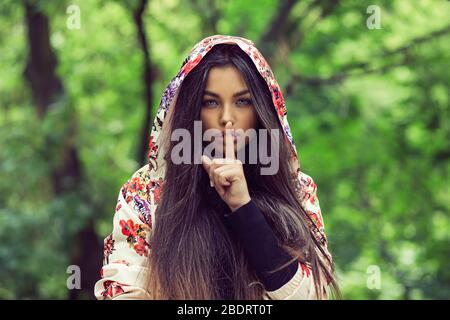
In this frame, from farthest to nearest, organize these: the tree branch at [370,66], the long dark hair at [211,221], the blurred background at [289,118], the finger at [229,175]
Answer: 1. the tree branch at [370,66]
2. the blurred background at [289,118]
3. the long dark hair at [211,221]
4. the finger at [229,175]

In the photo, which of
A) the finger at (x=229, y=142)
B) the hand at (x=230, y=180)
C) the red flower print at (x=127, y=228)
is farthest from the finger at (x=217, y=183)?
the red flower print at (x=127, y=228)

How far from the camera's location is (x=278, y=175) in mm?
2424

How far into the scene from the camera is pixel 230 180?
2.14 m

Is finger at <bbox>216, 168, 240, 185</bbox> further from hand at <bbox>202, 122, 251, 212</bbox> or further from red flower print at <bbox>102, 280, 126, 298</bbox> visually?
red flower print at <bbox>102, 280, 126, 298</bbox>

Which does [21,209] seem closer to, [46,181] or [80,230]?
[46,181]

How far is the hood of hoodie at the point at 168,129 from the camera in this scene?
240 centimetres

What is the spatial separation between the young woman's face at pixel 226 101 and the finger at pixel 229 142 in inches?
0.7

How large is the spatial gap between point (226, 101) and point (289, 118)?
5.73m

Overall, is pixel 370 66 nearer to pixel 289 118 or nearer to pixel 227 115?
pixel 289 118

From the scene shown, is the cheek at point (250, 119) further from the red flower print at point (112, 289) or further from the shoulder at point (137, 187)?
the red flower print at point (112, 289)

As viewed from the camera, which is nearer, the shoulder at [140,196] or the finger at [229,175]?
the finger at [229,175]

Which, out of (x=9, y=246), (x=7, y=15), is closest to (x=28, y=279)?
(x=9, y=246)
